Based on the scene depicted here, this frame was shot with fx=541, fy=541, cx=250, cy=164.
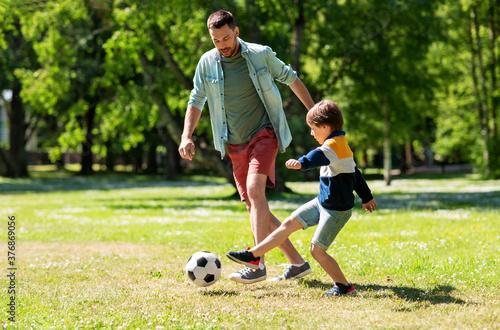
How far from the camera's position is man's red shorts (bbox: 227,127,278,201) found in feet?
17.5

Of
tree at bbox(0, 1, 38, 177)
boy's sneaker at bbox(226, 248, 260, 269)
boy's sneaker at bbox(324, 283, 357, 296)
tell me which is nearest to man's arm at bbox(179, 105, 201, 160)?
boy's sneaker at bbox(226, 248, 260, 269)

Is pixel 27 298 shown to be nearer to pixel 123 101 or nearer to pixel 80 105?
pixel 123 101

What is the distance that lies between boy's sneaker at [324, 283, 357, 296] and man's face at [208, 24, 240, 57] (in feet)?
7.99

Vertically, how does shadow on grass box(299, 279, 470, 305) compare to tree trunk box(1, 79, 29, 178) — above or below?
below

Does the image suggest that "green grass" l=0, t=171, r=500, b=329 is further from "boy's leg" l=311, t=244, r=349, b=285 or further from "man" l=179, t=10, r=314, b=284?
"man" l=179, t=10, r=314, b=284

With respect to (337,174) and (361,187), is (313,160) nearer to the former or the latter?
(337,174)

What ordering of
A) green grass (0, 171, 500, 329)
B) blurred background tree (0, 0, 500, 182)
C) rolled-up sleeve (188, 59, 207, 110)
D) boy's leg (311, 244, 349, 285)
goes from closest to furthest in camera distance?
green grass (0, 171, 500, 329), boy's leg (311, 244, 349, 285), rolled-up sleeve (188, 59, 207, 110), blurred background tree (0, 0, 500, 182)

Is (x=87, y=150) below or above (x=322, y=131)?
above

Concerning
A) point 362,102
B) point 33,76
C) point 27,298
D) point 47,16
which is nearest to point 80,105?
point 33,76

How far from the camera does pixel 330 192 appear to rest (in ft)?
15.3

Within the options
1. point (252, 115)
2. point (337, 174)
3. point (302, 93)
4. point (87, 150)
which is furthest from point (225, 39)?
point (87, 150)

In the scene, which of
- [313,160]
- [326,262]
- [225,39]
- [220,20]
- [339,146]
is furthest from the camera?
[225,39]

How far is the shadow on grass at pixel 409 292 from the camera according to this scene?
4574 millimetres

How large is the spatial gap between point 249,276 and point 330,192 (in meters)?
1.23
